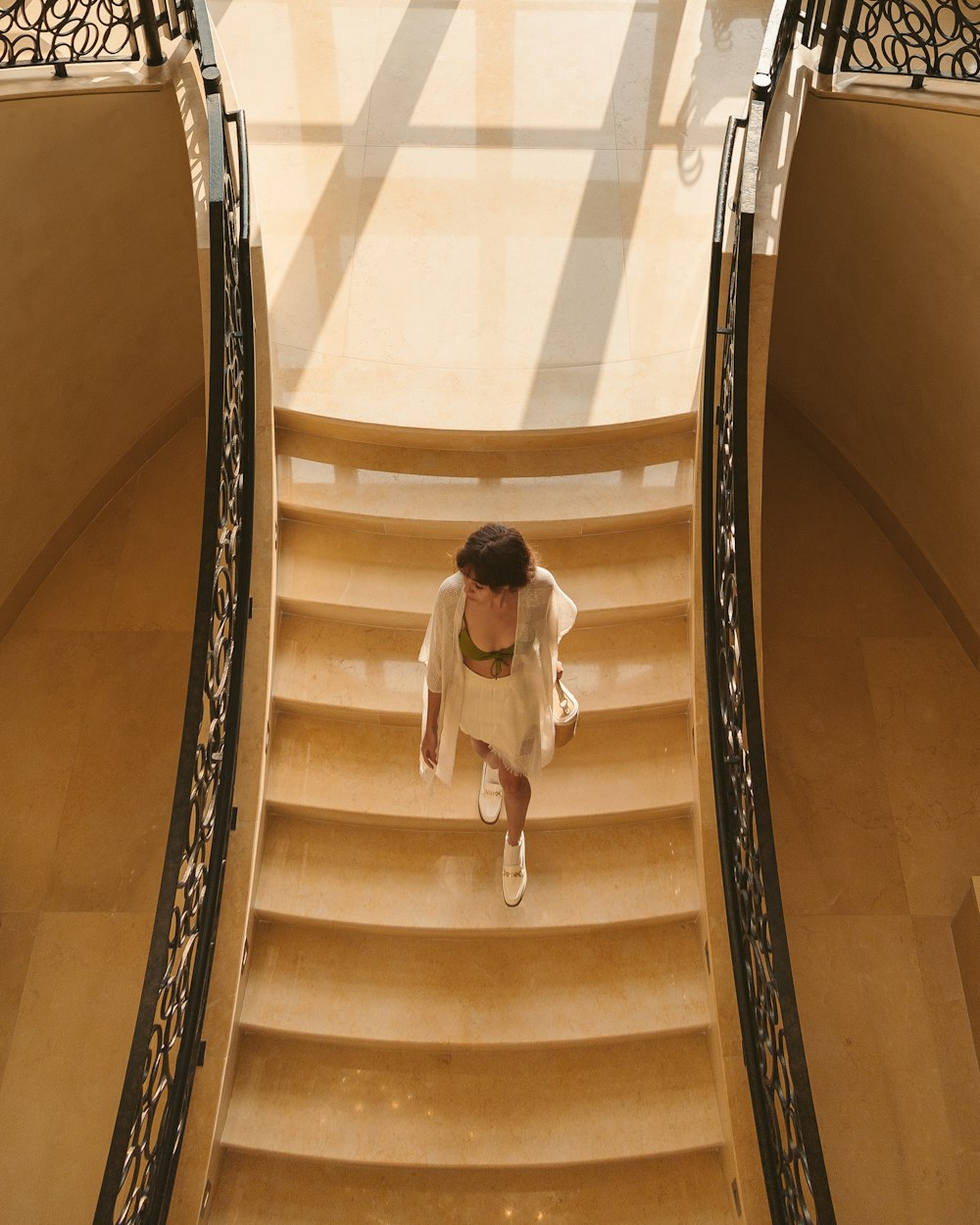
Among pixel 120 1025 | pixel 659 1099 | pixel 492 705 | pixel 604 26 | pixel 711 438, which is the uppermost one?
pixel 604 26

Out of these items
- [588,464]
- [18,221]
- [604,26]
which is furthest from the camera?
[604,26]

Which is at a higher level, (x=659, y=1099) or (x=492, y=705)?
(x=492, y=705)

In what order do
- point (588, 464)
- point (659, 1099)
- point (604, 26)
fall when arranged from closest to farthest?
point (659, 1099)
point (588, 464)
point (604, 26)

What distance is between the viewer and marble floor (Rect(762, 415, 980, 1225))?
493 cm

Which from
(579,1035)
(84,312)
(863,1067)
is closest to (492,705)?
(579,1035)

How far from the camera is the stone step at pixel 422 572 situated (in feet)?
15.8

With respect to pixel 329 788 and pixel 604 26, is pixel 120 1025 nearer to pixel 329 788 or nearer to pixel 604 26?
pixel 329 788

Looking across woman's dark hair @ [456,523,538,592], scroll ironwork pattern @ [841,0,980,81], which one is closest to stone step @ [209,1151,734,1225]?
woman's dark hair @ [456,523,538,592]

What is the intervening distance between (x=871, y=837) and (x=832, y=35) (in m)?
4.01

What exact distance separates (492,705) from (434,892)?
1.17m

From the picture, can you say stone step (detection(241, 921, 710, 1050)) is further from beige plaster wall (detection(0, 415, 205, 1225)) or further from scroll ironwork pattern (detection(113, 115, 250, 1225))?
beige plaster wall (detection(0, 415, 205, 1225))

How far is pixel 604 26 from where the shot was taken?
6.79 m

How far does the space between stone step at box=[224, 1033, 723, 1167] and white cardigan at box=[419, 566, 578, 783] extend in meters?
1.31

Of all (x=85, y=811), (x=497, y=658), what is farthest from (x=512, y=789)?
(x=85, y=811)
